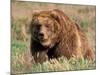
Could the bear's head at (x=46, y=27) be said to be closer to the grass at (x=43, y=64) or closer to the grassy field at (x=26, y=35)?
the grassy field at (x=26, y=35)

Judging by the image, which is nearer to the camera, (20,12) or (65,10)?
(20,12)

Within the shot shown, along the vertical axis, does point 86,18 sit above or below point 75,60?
above

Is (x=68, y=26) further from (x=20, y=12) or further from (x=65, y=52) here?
(x=20, y=12)

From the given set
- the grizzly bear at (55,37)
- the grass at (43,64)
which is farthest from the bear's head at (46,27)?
the grass at (43,64)

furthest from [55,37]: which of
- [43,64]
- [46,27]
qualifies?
[43,64]

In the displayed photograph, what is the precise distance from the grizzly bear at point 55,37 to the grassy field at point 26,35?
2.3 inches

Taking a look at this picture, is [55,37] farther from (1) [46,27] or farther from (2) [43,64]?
(2) [43,64]

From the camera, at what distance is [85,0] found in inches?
119

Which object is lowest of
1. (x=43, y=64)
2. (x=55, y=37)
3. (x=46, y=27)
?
(x=43, y=64)

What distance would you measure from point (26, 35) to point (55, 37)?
0.34 meters

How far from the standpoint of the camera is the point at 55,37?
2.82 meters

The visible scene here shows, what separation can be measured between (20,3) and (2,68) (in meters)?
0.72

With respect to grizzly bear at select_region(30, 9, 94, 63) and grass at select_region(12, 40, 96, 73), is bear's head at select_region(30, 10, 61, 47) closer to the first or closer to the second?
grizzly bear at select_region(30, 9, 94, 63)

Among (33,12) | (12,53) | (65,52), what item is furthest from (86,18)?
(12,53)
